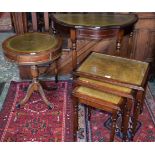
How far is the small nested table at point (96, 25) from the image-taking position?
6.05 ft

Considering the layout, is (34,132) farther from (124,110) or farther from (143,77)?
(143,77)

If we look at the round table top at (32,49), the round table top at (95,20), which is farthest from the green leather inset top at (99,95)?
the round table top at (95,20)

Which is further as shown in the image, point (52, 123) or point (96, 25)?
point (52, 123)

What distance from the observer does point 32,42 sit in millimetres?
1963

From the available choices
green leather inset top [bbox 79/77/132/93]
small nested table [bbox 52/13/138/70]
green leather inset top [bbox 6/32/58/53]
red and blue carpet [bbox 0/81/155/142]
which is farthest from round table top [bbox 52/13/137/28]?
red and blue carpet [bbox 0/81/155/142]

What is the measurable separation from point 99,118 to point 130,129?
12.7 inches

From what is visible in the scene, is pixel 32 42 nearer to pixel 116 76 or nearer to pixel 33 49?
pixel 33 49

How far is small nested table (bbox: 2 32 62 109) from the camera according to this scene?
5.89 feet

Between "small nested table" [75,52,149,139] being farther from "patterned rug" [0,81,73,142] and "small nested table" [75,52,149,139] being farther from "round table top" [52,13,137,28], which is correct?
"patterned rug" [0,81,73,142]

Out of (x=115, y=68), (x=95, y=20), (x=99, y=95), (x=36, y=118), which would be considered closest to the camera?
(x=99, y=95)

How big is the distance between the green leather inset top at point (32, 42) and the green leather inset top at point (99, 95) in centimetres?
49

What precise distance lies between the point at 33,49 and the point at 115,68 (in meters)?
0.66

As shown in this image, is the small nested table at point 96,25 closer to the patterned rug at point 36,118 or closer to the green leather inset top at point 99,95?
the green leather inset top at point 99,95

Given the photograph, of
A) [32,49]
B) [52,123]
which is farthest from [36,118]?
[32,49]
